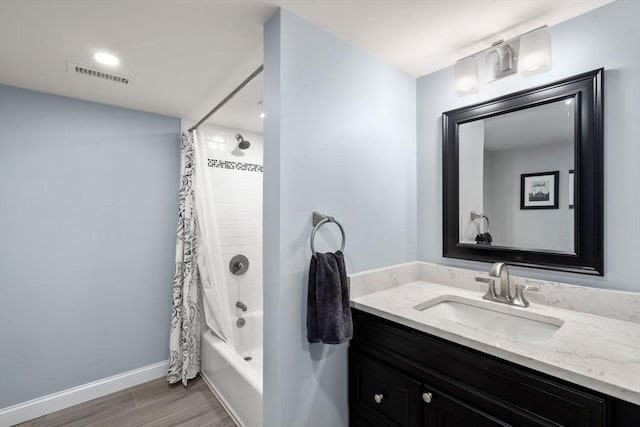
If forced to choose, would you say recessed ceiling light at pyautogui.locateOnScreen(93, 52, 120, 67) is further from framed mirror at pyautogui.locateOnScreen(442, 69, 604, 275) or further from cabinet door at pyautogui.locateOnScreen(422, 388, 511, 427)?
cabinet door at pyautogui.locateOnScreen(422, 388, 511, 427)

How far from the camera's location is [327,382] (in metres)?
1.51

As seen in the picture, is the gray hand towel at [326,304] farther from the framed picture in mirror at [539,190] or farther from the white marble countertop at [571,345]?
the framed picture in mirror at [539,190]

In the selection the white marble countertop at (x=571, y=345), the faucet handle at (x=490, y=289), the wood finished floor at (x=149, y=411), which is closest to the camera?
the white marble countertop at (x=571, y=345)

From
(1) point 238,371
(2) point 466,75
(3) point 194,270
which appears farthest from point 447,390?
(3) point 194,270

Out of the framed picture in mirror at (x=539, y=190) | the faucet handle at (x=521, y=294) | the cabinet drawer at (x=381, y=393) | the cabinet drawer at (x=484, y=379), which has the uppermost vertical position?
the framed picture in mirror at (x=539, y=190)

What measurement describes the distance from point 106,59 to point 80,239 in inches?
52.9

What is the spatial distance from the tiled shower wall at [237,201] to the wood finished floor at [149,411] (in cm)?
73

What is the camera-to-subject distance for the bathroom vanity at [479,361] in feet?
2.83

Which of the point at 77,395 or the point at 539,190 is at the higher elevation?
the point at 539,190

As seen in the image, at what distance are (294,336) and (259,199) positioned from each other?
65.9 inches

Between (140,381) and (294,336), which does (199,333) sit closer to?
(140,381)

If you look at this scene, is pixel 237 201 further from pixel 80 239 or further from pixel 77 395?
pixel 77 395

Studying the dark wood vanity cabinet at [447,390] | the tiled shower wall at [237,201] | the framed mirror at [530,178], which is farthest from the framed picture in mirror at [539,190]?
the tiled shower wall at [237,201]

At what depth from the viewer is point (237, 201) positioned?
8.96 feet
